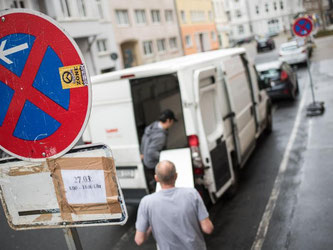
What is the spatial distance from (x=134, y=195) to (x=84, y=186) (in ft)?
13.6

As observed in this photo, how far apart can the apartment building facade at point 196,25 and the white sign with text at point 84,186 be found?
1771 inches

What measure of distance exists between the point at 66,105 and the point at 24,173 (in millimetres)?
511

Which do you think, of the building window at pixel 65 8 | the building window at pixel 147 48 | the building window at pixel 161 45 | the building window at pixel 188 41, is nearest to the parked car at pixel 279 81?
the building window at pixel 65 8

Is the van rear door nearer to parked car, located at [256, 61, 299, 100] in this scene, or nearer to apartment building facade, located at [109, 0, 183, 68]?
parked car, located at [256, 61, 299, 100]

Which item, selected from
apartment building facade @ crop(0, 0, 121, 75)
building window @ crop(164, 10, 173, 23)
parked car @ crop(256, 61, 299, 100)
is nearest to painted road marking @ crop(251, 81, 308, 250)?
parked car @ crop(256, 61, 299, 100)

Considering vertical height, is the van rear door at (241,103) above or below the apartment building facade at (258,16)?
below

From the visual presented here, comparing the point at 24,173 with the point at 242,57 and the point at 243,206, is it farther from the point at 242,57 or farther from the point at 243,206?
the point at 242,57

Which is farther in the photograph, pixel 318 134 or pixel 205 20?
pixel 205 20

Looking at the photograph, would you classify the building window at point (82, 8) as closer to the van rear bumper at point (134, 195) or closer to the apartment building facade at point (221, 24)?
the van rear bumper at point (134, 195)

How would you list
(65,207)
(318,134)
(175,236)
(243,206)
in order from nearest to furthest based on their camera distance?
(65,207) → (175,236) → (243,206) → (318,134)

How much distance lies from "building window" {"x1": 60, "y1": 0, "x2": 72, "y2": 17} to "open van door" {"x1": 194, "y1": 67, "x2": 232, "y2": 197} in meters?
20.7

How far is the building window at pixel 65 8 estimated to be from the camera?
24303 mm

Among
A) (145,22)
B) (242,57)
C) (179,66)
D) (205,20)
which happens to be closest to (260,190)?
(179,66)

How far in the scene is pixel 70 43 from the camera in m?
1.87
